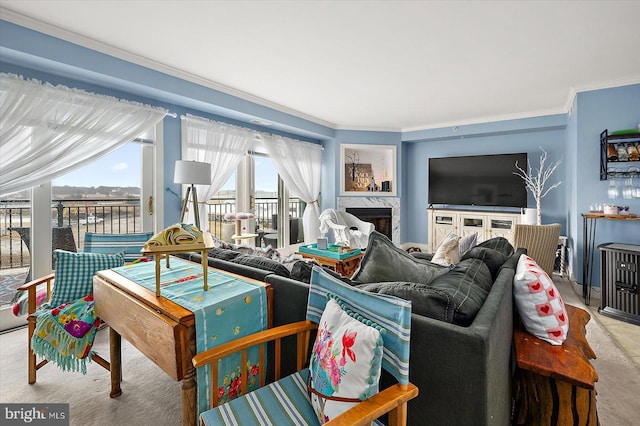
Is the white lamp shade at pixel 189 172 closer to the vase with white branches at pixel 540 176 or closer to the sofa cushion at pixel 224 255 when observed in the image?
the sofa cushion at pixel 224 255

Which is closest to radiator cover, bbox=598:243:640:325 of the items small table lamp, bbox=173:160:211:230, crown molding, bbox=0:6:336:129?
small table lamp, bbox=173:160:211:230

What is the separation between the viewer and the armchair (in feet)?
15.9

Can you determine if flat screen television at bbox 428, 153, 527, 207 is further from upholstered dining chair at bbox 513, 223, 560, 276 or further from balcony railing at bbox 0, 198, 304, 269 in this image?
balcony railing at bbox 0, 198, 304, 269

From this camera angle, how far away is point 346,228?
16.0 feet

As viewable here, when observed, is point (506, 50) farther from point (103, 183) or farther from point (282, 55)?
point (103, 183)

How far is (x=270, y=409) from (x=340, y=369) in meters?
0.33

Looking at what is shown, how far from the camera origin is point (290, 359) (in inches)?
58.3

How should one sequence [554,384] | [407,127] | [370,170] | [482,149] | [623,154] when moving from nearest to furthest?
[554,384] < [623,154] < [482,149] < [407,127] < [370,170]

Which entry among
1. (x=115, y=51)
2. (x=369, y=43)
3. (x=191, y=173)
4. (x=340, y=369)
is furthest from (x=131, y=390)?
(x=369, y=43)

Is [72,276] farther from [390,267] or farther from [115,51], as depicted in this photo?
[390,267]

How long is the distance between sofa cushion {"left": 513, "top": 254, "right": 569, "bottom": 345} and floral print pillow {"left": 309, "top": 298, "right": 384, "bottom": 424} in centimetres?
86

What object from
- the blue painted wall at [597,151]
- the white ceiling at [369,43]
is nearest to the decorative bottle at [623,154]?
the blue painted wall at [597,151]

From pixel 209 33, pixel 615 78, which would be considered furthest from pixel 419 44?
pixel 615 78

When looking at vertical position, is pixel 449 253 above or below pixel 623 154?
below
